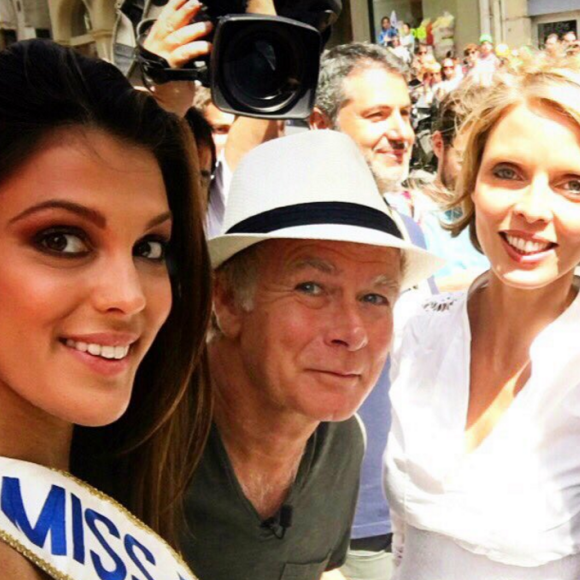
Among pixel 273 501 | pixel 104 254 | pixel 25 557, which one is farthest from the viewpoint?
pixel 273 501

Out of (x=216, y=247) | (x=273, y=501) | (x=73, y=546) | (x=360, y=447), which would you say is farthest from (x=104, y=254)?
(x=360, y=447)

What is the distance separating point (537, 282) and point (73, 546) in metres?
1.20

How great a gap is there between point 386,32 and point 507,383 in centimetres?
1376

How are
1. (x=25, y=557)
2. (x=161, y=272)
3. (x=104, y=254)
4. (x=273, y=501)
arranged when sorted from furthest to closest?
(x=273, y=501) → (x=161, y=272) → (x=104, y=254) → (x=25, y=557)

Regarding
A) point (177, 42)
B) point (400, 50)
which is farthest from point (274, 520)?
point (400, 50)

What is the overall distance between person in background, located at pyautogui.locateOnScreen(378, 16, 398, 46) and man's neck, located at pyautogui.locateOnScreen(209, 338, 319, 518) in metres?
13.3

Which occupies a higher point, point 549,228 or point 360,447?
point 549,228

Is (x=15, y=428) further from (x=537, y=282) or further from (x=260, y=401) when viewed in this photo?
(x=537, y=282)

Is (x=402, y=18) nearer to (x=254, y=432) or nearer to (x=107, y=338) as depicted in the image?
(x=254, y=432)

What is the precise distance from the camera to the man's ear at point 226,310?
1.56 meters

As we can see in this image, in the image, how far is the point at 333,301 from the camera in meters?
1.48

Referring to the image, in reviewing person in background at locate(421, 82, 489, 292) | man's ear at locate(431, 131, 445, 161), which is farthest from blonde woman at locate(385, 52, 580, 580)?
man's ear at locate(431, 131, 445, 161)

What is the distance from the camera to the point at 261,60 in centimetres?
174

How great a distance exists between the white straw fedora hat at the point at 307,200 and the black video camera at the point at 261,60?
184 mm
